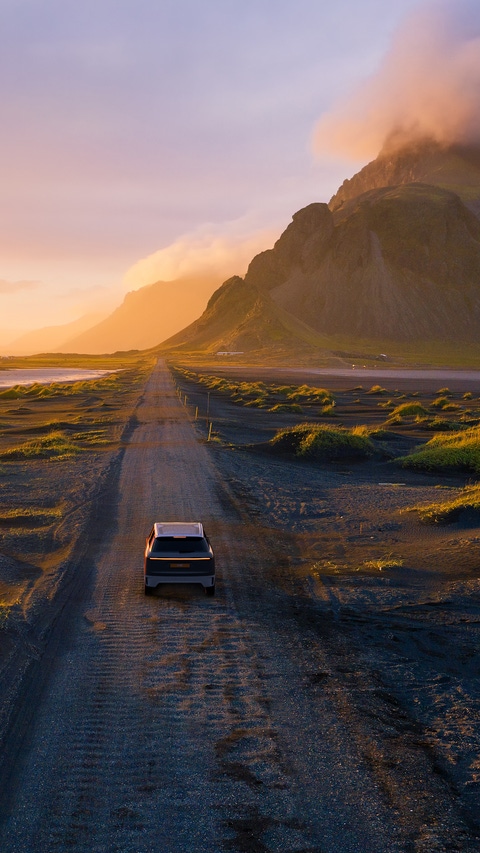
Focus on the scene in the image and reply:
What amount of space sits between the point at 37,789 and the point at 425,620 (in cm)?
740

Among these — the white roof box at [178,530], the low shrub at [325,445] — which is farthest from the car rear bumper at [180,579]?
the low shrub at [325,445]

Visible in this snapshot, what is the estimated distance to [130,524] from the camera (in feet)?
59.2

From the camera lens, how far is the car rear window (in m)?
12.6

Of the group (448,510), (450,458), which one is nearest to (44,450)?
(450,458)

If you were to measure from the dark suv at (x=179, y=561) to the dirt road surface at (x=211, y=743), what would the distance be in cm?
46

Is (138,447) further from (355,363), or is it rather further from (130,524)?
(355,363)

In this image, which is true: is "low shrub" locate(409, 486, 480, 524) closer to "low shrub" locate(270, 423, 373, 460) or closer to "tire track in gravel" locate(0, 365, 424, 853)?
"tire track in gravel" locate(0, 365, 424, 853)

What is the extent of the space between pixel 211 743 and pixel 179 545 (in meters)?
5.18

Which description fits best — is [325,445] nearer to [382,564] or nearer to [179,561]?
[382,564]

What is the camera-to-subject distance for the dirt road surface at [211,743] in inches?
247

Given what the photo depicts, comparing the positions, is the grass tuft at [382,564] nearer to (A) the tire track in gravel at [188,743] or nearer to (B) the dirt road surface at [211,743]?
(B) the dirt road surface at [211,743]

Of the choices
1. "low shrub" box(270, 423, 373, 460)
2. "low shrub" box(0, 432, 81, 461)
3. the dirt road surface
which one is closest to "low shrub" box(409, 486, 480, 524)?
the dirt road surface

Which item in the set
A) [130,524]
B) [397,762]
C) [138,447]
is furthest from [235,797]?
[138,447]

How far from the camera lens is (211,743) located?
7715 mm
